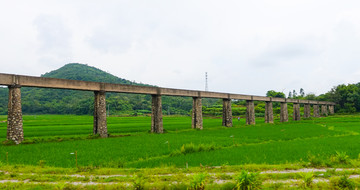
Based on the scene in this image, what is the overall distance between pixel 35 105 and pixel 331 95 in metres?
137

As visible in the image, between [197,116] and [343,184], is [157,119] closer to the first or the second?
[197,116]

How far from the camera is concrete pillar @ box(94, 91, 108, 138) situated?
1022 inches

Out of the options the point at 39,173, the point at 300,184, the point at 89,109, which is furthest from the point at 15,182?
the point at 89,109

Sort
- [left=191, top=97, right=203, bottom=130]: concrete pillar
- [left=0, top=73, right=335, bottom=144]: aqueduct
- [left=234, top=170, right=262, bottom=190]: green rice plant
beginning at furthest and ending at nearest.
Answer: [left=191, top=97, right=203, bottom=130]: concrete pillar
[left=0, top=73, right=335, bottom=144]: aqueduct
[left=234, top=170, right=262, bottom=190]: green rice plant

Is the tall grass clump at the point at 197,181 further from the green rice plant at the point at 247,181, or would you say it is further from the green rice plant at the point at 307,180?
the green rice plant at the point at 307,180

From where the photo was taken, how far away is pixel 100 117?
26328mm

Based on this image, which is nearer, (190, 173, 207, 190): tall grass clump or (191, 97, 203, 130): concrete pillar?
(190, 173, 207, 190): tall grass clump

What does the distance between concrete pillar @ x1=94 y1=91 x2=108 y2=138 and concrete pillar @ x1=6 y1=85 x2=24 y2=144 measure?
7583 millimetres

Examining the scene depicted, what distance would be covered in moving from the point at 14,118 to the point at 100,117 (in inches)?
330

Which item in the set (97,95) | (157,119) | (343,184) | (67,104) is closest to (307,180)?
(343,184)

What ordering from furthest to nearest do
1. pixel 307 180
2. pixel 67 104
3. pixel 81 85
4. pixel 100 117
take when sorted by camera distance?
1. pixel 67 104
2. pixel 100 117
3. pixel 81 85
4. pixel 307 180

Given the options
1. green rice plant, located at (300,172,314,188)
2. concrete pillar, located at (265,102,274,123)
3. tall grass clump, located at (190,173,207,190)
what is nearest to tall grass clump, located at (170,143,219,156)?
tall grass clump, located at (190,173,207,190)

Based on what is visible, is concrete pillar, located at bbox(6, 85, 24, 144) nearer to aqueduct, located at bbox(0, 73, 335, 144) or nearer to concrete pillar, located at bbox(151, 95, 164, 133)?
aqueduct, located at bbox(0, 73, 335, 144)

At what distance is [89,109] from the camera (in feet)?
327
